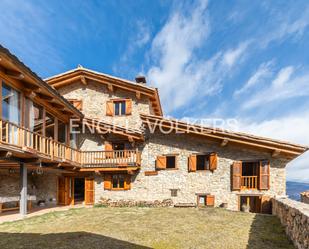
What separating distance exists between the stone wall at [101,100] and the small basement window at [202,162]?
5308mm

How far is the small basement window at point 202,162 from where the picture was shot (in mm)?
15312

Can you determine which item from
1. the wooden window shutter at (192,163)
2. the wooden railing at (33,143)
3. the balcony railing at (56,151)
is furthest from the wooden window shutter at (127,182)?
the wooden window shutter at (192,163)

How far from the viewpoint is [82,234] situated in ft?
24.7

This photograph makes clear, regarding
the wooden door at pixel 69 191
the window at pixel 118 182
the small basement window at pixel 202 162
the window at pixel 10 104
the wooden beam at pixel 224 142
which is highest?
the window at pixel 10 104

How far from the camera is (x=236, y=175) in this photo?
1416cm

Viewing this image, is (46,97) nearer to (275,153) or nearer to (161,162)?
(161,162)

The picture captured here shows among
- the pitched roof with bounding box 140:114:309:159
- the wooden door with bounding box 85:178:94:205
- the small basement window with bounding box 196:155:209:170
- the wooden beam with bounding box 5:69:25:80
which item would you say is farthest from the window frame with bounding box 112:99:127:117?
the wooden beam with bounding box 5:69:25:80

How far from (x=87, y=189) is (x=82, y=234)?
30.0ft

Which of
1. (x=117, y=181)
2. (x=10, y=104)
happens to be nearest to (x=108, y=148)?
(x=117, y=181)

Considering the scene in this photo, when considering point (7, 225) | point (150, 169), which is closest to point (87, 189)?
point (150, 169)

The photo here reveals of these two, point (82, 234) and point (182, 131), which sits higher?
point (182, 131)

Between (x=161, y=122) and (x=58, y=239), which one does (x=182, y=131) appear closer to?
(x=161, y=122)

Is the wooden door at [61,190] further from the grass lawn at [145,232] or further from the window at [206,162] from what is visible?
the window at [206,162]

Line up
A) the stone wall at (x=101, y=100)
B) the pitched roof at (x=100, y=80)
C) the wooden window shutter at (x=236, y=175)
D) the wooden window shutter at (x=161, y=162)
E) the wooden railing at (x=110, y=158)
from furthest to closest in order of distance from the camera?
the stone wall at (x=101, y=100) → the pitched roof at (x=100, y=80) → the wooden window shutter at (x=161, y=162) → the wooden railing at (x=110, y=158) → the wooden window shutter at (x=236, y=175)
